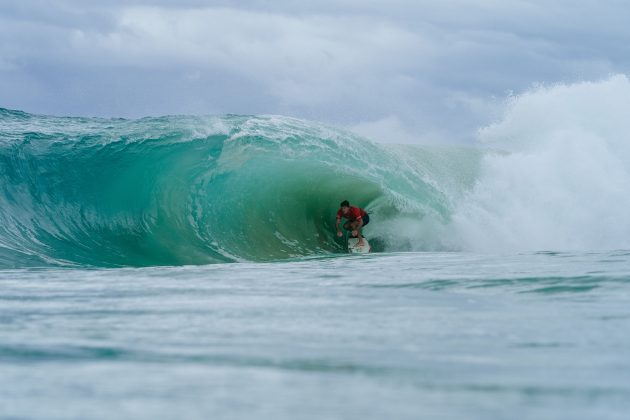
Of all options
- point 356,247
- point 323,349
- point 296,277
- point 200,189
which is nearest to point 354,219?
point 356,247

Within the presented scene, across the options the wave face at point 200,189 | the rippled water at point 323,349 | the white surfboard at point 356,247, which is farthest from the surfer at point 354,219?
the rippled water at point 323,349

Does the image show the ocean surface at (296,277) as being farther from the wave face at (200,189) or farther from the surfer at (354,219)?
the surfer at (354,219)

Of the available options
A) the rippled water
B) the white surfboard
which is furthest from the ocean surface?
the white surfboard

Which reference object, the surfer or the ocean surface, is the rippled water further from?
the surfer

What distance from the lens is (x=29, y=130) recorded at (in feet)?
47.0

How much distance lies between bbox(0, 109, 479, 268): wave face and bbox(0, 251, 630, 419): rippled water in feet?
20.6

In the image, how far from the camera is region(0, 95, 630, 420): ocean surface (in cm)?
243

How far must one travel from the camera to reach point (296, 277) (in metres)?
6.43

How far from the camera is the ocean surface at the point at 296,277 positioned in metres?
2.43

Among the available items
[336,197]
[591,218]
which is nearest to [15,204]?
[336,197]

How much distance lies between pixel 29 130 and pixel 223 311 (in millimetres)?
11221

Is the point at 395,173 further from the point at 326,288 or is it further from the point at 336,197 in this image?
the point at 326,288

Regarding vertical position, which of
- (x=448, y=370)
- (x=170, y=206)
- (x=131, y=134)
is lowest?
(x=448, y=370)

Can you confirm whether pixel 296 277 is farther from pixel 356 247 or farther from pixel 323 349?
pixel 356 247
